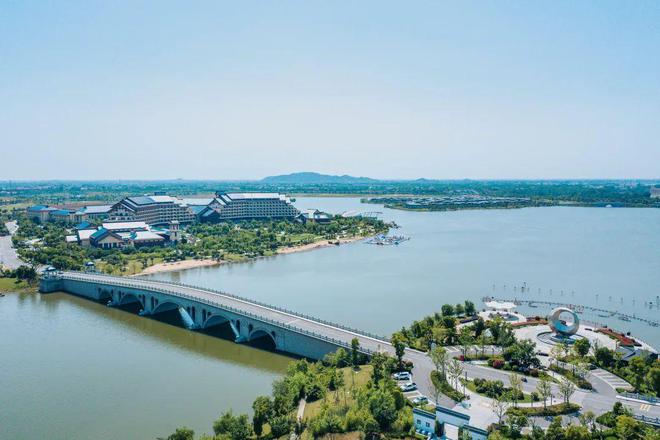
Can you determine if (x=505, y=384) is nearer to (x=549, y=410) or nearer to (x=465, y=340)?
(x=549, y=410)

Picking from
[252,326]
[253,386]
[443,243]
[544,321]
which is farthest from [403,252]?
[253,386]

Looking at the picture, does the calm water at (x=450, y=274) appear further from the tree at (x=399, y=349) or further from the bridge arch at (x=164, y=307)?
the tree at (x=399, y=349)

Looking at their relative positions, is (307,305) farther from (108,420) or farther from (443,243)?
(443,243)

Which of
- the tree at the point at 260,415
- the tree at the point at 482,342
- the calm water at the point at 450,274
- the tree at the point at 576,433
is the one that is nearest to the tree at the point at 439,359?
the tree at the point at 482,342

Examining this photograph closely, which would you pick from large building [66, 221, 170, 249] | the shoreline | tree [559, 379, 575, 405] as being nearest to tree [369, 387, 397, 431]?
tree [559, 379, 575, 405]

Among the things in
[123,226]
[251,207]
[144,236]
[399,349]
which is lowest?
[399,349]

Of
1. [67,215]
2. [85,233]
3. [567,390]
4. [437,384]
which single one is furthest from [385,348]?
[67,215]
